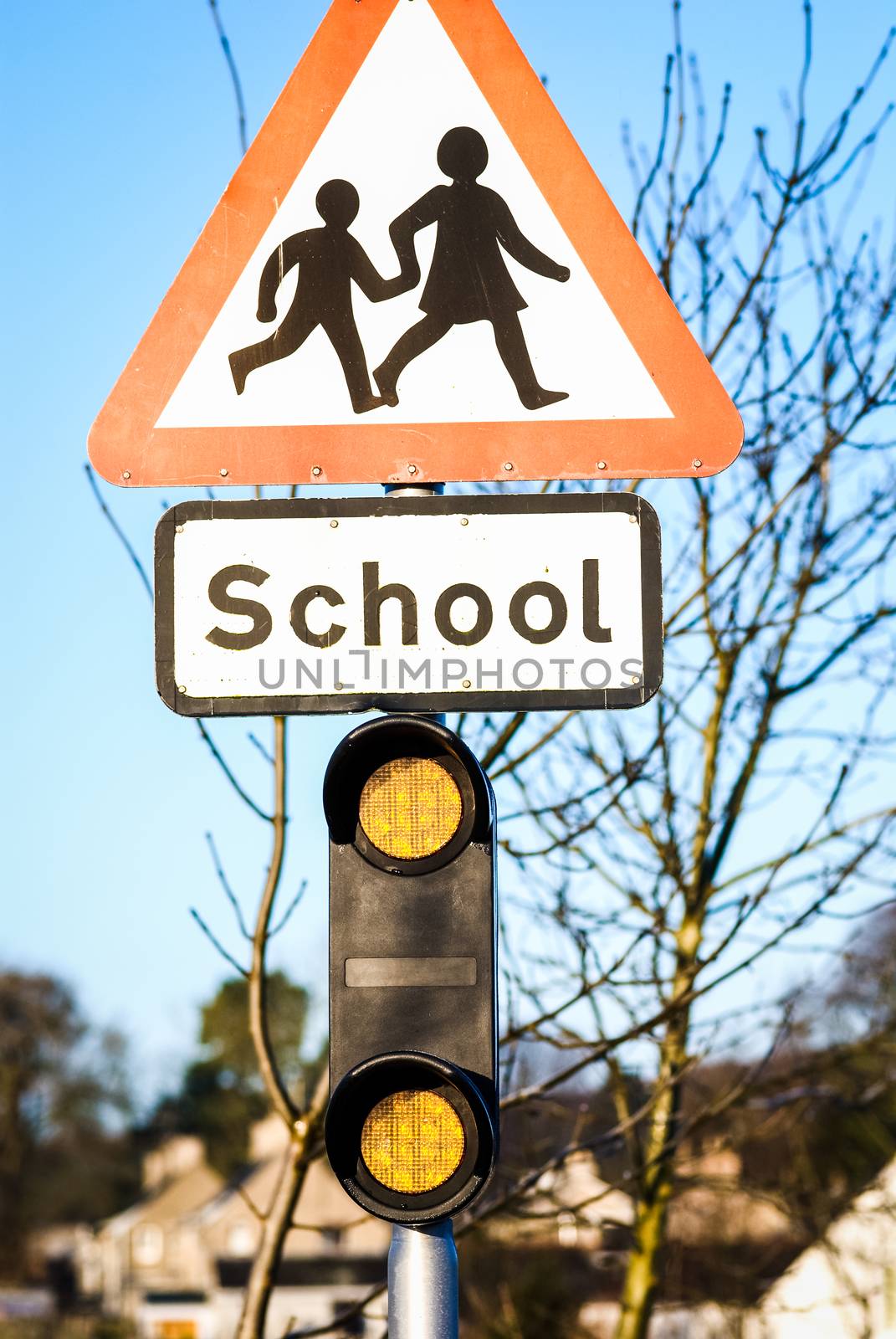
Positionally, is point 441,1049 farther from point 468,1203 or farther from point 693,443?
point 693,443

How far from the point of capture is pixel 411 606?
89.7 inches

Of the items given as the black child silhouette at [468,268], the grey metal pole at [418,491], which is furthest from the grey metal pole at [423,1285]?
the black child silhouette at [468,268]

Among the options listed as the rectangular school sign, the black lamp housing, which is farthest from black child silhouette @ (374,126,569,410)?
the black lamp housing

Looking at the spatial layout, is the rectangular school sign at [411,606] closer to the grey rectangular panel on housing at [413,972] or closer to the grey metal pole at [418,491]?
the grey metal pole at [418,491]

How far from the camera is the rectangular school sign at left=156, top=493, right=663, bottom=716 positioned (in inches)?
88.7

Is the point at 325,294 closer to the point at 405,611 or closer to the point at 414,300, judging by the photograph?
the point at 414,300

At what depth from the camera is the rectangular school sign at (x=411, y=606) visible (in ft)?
7.39

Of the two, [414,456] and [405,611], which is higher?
[414,456]

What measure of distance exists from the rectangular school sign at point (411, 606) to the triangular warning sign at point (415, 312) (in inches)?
5.3

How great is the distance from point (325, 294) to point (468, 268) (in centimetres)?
23

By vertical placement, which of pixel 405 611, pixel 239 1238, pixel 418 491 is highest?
pixel 418 491

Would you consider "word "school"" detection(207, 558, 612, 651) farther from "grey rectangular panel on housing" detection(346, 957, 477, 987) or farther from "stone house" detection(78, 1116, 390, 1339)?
"stone house" detection(78, 1116, 390, 1339)

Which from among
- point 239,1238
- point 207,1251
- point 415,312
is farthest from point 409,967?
point 207,1251

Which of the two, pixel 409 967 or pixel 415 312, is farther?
pixel 415 312
